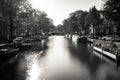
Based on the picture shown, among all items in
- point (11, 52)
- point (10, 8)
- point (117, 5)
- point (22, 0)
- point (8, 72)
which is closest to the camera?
point (8, 72)

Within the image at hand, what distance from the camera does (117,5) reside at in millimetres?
44875

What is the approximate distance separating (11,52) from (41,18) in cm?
6926

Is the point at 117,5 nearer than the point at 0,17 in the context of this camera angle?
No

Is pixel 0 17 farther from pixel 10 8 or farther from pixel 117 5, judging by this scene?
pixel 117 5

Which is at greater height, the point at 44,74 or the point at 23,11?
the point at 23,11

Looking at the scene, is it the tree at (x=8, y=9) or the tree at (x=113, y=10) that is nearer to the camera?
the tree at (x=8, y=9)

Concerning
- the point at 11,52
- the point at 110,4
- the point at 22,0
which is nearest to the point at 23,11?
the point at 22,0

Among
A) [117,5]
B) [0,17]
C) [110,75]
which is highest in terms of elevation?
[117,5]

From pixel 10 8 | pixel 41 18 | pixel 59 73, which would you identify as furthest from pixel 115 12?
pixel 41 18

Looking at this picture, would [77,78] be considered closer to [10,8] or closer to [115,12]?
[10,8]

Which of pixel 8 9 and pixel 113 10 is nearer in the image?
pixel 8 9

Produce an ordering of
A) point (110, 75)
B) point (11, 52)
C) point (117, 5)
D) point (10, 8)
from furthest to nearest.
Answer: point (117, 5) → point (10, 8) → point (11, 52) → point (110, 75)

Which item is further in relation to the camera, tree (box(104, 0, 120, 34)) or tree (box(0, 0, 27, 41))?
tree (box(104, 0, 120, 34))

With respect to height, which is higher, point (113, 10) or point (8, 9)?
point (113, 10)
